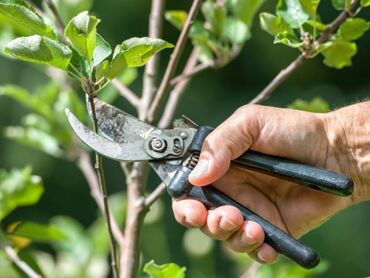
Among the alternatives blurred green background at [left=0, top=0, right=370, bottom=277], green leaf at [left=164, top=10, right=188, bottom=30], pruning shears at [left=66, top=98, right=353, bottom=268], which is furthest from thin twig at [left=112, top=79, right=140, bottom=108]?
blurred green background at [left=0, top=0, right=370, bottom=277]

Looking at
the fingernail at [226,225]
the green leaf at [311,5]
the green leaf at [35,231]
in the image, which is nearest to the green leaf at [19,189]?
the green leaf at [35,231]

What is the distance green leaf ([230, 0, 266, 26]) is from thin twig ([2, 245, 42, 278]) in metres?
0.60

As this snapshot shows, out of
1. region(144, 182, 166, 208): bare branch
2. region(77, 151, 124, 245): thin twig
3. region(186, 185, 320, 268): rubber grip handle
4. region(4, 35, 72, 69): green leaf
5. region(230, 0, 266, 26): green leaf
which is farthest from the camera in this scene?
region(230, 0, 266, 26): green leaf

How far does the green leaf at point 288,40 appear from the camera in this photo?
58.9 inches

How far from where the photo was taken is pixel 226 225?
1.43 metres

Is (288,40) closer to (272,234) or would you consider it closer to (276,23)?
(276,23)

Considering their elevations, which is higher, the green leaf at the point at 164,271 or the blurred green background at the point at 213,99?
the green leaf at the point at 164,271

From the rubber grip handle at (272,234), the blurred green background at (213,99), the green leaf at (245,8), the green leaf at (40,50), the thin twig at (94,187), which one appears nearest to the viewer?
the green leaf at (40,50)

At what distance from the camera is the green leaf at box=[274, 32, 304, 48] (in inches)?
58.9

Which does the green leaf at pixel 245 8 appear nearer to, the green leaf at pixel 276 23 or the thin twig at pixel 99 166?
the green leaf at pixel 276 23

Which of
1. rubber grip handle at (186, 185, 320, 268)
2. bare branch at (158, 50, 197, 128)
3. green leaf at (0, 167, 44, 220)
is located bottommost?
green leaf at (0, 167, 44, 220)

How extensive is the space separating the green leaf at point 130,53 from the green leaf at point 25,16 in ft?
0.29

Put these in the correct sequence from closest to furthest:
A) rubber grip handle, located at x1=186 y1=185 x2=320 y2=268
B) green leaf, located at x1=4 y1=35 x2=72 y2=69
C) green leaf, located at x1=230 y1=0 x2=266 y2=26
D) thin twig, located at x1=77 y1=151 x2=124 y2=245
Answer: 1. green leaf, located at x1=4 y1=35 x2=72 y2=69
2. rubber grip handle, located at x1=186 y1=185 x2=320 y2=268
3. thin twig, located at x1=77 y1=151 x2=124 y2=245
4. green leaf, located at x1=230 y1=0 x2=266 y2=26

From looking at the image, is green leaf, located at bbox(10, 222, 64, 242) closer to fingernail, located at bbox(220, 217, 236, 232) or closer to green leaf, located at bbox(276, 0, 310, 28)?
fingernail, located at bbox(220, 217, 236, 232)
